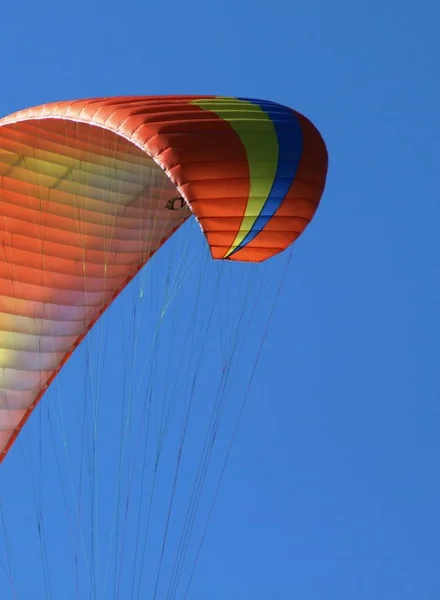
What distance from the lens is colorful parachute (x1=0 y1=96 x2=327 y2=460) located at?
21.3 metres

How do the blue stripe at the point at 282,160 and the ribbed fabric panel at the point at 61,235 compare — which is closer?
the blue stripe at the point at 282,160

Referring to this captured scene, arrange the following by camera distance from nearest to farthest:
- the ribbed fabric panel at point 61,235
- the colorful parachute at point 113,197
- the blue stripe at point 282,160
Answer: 1. the colorful parachute at point 113,197
2. the blue stripe at point 282,160
3. the ribbed fabric panel at point 61,235

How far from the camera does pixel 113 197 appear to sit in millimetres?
24375

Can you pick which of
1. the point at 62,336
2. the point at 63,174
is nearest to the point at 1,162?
the point at 63,174

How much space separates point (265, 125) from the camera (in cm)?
2175

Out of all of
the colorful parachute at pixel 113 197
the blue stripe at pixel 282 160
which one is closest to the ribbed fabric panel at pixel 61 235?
the colorful parachute at pixel 113 197

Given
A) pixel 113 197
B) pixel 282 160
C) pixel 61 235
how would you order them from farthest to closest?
pixel 61 235, pixel 113 197, pixel 282 160

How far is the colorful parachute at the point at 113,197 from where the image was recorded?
21344 mm

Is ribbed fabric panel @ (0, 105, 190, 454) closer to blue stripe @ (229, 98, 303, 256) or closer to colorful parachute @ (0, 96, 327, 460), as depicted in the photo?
colorful parachute @ (0, 96, 327, 460)

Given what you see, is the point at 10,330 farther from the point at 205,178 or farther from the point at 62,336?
the point at 205,178

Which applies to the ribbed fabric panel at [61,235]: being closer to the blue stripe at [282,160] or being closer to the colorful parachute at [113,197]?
the colorful parachute at [113,197]

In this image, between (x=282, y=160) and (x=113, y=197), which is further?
(x=113, y=197)

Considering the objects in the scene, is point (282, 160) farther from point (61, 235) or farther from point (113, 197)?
point (61, 235)

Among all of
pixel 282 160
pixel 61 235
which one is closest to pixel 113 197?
pixel 61 235
